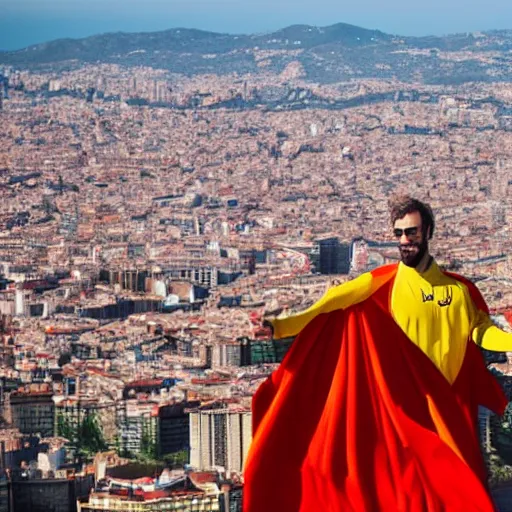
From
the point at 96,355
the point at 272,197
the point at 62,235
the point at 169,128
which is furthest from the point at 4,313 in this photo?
the point at 169,128

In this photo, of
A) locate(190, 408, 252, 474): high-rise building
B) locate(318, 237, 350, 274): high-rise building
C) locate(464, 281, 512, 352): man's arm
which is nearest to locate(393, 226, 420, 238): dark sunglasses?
locate(464, 281, 512, 352): man's arm

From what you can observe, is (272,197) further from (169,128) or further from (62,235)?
(169,128)

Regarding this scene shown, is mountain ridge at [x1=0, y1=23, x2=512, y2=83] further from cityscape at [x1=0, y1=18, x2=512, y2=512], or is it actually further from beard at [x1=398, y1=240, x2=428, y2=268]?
beard at [x1=398, y1=240, x2=428, y2=268]

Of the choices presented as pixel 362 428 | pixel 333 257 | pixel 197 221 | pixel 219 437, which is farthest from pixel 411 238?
pixel 197 221

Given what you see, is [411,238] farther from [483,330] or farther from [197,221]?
[197,221]

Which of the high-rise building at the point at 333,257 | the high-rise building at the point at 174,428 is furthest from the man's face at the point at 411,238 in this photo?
the high-rise building at the point at 333,257

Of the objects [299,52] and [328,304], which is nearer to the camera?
[328,304]
